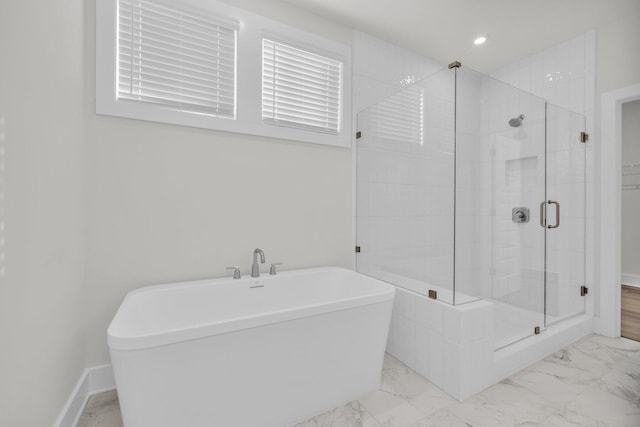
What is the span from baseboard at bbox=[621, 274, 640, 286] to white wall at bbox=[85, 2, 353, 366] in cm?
456

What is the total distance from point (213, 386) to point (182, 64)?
189 centimetres

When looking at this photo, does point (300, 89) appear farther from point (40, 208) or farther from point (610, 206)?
point (610, 206)

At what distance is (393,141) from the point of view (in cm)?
233

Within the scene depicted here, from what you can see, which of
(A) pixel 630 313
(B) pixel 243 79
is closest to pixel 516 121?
(B) pixel 243 79

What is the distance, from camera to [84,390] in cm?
162

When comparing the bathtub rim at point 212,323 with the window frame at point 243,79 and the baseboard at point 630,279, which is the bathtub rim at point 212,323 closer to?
the window frame at point 243,79

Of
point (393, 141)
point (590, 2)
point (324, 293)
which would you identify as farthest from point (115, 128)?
point (590, 2)

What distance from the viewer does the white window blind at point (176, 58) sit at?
176 cm

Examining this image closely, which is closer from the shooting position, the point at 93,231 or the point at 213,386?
the point at 213,386

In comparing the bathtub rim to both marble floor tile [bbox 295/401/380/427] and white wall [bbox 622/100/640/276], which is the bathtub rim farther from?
white wall [bbox 622/100/640/276]

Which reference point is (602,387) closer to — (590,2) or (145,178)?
(590,2)

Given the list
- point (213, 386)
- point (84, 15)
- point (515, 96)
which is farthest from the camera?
point (515, 96)

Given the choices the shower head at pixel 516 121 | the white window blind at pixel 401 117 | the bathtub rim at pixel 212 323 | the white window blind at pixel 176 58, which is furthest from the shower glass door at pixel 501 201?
the white window blind at pixel 176 58

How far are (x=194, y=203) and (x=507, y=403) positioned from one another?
2211mm
